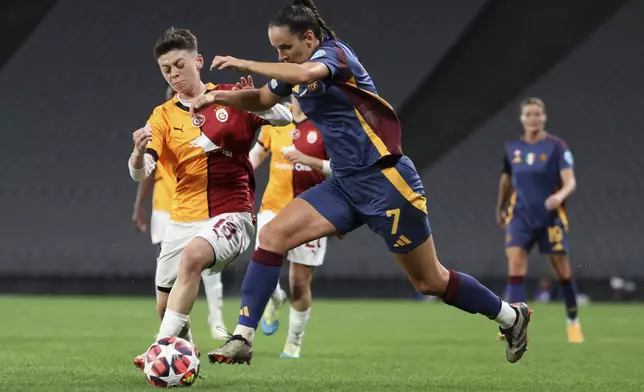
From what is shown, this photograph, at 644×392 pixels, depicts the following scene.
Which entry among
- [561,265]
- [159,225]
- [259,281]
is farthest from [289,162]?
[259,281]

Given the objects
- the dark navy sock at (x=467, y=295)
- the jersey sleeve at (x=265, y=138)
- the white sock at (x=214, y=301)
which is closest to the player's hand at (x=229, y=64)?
the dark navy sock at (x=467, y=295)

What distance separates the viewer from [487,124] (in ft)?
64.7

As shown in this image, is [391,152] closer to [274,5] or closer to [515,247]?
[515,247]

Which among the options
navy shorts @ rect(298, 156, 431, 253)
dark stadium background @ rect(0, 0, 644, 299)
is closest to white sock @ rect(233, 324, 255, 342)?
navy shorts @ rect(298, 156, 431, 253)

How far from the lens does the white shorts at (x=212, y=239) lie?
5.64 metres

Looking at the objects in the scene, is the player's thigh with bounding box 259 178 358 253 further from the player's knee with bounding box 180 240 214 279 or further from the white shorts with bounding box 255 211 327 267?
the white shorts with bounding box 255 211 327 267

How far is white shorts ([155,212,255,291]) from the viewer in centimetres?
564

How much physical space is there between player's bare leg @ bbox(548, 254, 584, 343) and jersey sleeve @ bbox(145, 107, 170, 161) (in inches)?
191

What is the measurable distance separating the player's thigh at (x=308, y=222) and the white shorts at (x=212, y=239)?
10.1 inches

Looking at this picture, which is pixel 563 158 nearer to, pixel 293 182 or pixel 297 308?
pixel 293 182

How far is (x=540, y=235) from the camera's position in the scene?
9.89 metres

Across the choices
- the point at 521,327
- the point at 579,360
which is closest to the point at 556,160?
the point at 579,360

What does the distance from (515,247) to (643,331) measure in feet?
6.40

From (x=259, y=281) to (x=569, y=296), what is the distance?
499 cm
